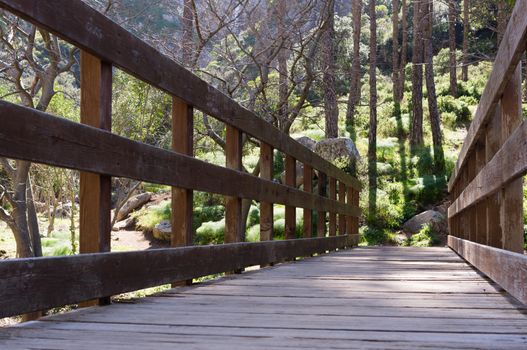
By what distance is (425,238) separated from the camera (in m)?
15.8

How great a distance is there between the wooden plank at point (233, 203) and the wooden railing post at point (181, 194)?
0.80m

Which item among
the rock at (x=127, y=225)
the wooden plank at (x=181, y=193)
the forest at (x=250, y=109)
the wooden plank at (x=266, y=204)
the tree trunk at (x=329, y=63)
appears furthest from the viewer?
the rock at (x=127, y=225)

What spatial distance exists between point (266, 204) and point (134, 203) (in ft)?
60.2

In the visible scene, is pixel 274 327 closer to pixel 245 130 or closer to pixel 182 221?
pixel 182 221

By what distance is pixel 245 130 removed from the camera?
426 cm

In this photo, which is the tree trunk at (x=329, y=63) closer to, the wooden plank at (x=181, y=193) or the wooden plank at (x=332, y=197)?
the wooden plank at (x=332, y=197)

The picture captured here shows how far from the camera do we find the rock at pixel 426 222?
1630 centimetres

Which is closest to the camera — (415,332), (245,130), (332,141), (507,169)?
(415,332)

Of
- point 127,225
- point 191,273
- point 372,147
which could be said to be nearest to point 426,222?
point 372,147

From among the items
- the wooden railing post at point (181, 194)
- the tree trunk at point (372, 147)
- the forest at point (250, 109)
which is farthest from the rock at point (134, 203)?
the wooden railing post at point (181, 194)

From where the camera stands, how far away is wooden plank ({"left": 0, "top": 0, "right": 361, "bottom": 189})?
2143 mm

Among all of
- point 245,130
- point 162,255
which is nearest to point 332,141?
point 245,130

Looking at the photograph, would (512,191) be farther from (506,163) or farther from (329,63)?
(329,63)

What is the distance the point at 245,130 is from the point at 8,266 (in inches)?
101
